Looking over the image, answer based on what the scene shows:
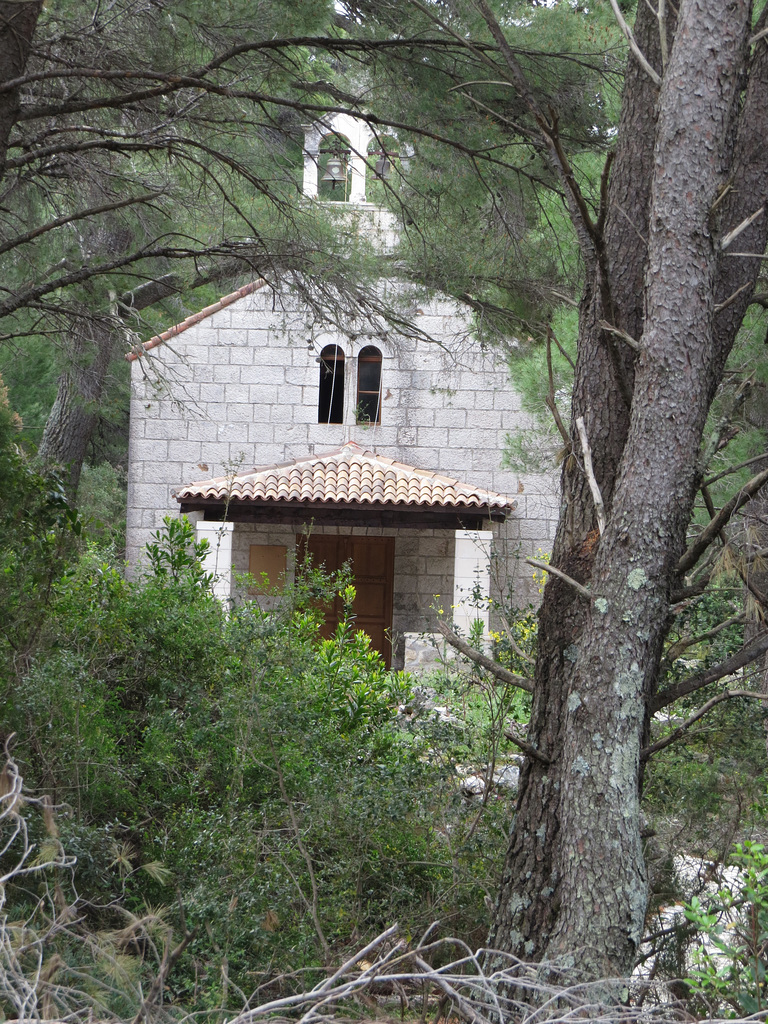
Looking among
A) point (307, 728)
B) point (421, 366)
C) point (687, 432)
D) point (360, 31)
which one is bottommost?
point (307, 728)

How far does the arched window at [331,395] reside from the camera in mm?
12750

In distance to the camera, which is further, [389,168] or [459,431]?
[459,431]

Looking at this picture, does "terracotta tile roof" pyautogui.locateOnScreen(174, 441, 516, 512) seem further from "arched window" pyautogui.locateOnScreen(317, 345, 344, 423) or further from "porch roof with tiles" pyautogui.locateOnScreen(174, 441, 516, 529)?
"arched window" pyautogui.locateOnScreen(317, 345, 344, 423)

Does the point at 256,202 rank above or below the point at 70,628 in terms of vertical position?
above

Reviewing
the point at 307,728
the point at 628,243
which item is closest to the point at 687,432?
the point at 628,243

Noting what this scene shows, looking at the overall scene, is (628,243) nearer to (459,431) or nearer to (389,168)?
(389,168)

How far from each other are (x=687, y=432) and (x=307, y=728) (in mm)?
2650

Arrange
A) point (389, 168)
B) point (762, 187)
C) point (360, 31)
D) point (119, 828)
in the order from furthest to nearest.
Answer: point (389, 168) → point (360, 31) → point (119, 828) → point (762, 187)

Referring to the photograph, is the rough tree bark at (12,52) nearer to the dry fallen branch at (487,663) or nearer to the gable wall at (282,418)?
the dry fallen branch at (487,663)

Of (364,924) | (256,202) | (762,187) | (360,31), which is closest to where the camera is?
(762,187)

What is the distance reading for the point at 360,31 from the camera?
530 centimetres

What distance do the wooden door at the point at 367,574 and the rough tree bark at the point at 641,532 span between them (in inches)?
362

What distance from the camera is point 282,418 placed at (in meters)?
12.6

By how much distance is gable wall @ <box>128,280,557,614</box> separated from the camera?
12.5 m
